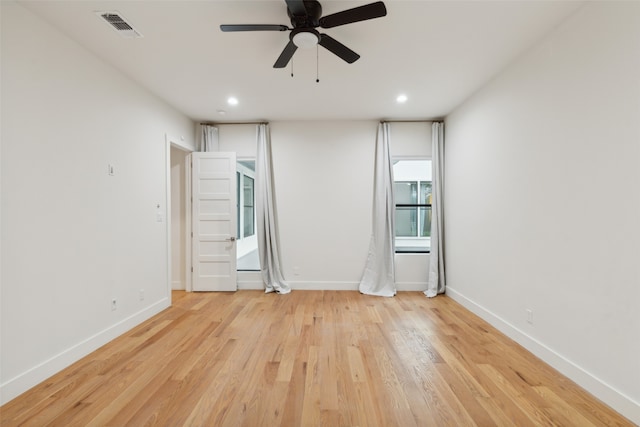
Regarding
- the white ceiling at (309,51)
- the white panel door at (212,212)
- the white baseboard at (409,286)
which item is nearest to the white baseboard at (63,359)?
the white panel door at (212,212)

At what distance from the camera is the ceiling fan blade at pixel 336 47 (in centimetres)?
208

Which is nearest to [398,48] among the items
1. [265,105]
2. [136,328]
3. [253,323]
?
[265,105]

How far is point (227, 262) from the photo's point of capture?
443 cm

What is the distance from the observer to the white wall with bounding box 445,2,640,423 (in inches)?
68.4

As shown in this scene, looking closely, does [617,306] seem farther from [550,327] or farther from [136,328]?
[136,328]

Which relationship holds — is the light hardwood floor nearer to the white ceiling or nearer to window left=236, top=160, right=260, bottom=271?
window left=236, top=160, right=260, bottom=271

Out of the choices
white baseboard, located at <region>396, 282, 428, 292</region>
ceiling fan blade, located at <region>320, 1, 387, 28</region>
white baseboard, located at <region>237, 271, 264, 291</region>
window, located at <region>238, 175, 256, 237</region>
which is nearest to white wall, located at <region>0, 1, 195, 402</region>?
white baseboard, located at <region>237, 271, 264, 291</region>

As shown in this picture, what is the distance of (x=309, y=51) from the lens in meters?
2.57

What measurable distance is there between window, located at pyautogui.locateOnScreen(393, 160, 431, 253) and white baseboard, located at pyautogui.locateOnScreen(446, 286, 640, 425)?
1.80 metres

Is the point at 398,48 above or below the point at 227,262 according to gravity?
above

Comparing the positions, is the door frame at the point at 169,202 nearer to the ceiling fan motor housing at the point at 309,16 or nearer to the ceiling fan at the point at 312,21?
the ceiling fan at the point at 312,21

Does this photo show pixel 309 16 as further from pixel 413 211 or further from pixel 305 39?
pixel 413 211

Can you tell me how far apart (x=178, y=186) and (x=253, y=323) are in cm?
268

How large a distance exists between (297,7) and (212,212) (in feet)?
10.9
